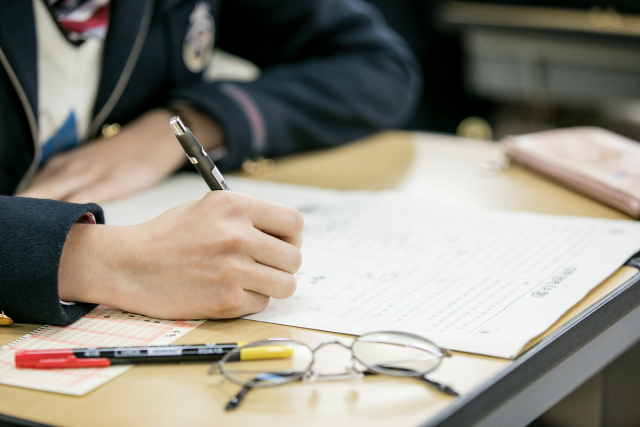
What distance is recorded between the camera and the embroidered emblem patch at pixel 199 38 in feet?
3.22

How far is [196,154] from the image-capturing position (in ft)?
1.64

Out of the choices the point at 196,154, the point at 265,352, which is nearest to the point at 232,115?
the point at 196,154

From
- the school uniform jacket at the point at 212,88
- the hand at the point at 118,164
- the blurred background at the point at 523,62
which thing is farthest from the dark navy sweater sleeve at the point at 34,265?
the blurred background at the point at 523,62

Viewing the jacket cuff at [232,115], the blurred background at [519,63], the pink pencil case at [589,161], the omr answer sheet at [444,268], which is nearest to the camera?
the omr answer sheet at [444,268]

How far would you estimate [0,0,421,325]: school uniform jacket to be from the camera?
1.64 ft

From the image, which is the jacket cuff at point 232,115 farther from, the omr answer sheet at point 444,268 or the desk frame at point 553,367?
the desk frame at point 553,367

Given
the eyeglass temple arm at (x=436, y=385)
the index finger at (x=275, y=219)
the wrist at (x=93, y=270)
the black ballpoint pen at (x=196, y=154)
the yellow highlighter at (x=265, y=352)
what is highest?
the black ballpoint pen at (x=196, y=154)

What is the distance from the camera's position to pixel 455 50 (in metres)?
2.61

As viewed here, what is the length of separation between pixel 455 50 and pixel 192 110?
1.91m

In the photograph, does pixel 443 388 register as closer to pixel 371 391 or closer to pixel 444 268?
pixel 371 391

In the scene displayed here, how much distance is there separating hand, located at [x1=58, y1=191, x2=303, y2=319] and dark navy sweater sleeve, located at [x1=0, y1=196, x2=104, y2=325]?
23mm

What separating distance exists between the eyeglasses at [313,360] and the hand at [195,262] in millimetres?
73

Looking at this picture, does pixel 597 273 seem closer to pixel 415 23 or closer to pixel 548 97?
pixel 548 97

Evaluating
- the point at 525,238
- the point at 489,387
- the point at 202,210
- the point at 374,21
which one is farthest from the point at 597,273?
the point at 374,21
